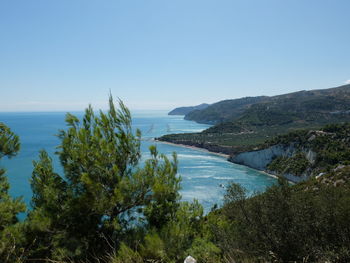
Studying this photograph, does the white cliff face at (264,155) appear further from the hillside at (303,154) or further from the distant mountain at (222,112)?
the distant mountain at (222,112)

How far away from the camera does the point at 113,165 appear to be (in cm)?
618

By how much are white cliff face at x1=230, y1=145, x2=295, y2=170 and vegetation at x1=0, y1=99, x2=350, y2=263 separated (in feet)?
163

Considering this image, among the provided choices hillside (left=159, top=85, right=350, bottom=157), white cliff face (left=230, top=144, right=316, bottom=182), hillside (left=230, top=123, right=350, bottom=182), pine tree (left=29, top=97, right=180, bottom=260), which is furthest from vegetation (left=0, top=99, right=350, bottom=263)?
hillside (left=159, top=85, right=350, bottom=157)

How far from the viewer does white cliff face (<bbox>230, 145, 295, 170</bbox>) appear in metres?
51.9

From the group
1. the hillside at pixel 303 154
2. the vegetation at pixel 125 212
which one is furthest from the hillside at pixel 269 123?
the vegetation at pixel 125 212

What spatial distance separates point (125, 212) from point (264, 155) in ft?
172

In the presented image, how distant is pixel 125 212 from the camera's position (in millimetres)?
6438

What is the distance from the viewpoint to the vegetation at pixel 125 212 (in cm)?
490

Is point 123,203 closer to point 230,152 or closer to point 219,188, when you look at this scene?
point 219,188

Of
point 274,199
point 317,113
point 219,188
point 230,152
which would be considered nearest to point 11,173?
point 219,188

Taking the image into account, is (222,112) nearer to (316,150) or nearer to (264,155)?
(264,155)

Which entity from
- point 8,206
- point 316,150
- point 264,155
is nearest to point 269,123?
point 264,155

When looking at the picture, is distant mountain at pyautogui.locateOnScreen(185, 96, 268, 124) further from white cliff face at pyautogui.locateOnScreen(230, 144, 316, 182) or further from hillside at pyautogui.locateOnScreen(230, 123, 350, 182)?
hillside at pyautogui.locateOnScreen(230, 123, 350, 182)

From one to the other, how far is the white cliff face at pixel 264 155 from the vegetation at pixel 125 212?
49.5m
